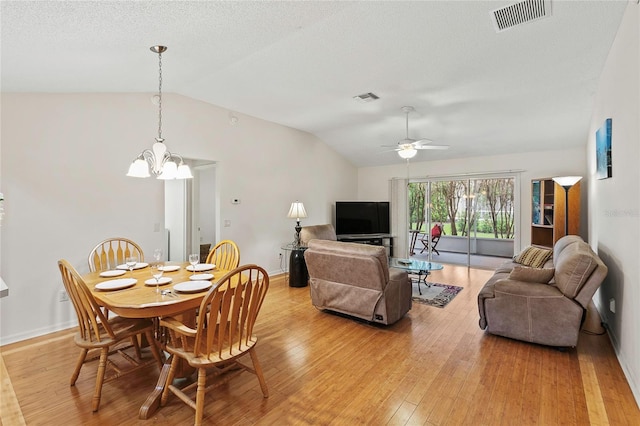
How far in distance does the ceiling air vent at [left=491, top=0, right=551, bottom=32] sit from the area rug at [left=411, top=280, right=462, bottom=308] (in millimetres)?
3310

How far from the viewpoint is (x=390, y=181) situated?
7676 mm

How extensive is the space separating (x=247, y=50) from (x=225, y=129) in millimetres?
2153

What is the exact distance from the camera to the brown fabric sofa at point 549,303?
271 centimetres

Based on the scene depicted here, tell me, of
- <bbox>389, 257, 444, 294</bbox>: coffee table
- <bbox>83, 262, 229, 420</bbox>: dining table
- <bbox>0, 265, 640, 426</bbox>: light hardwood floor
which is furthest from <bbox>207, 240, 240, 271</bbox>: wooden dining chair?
<bbox>389, 257, 444, 294</bbox>: coffee table

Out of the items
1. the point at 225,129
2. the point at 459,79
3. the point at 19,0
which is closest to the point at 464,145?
the point at 459,79

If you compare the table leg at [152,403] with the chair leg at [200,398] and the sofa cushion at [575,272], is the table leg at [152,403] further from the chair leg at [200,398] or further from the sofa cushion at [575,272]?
the sofa cushion at [575,272]

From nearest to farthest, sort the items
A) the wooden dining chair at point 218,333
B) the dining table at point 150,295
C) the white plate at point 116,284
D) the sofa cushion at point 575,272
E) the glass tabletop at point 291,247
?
1. the wooden dining chair at point 218,333
2. the dining table at point 150,295
3. the white plate at point 116,284
4. the sofa cushion at point 575,272
5. the glass tabletop at point 291,247

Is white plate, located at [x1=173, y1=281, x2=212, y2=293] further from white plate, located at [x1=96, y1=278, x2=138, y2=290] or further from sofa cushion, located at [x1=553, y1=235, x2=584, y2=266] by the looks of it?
sofa cushion, located at [x1=553, y1=235, x2=584, y2=266]

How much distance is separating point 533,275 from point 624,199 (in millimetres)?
997

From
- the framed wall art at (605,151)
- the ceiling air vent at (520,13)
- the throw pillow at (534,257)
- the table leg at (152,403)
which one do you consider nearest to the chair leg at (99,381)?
the table leg at (152,403)

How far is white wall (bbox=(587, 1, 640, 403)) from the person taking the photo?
7.10ft

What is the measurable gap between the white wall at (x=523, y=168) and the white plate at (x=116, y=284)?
6.01 metres

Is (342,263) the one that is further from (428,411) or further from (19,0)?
(19,0)

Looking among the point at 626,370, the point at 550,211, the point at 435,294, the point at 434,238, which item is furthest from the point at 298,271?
the point at 550,211
